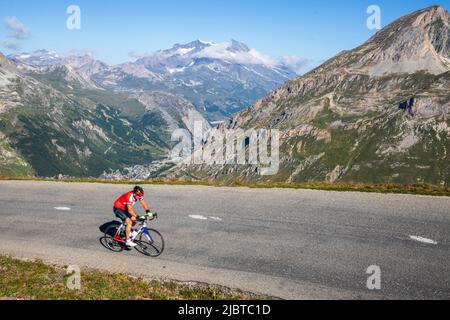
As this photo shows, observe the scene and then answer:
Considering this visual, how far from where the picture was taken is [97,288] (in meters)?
16.3

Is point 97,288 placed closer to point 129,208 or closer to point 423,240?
point 129,208

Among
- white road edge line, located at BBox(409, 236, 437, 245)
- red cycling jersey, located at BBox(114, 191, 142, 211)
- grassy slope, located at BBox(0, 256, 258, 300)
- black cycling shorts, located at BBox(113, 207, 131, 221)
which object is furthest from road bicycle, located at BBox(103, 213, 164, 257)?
white road edge line, located at BBox(409, 236, 437, 245)

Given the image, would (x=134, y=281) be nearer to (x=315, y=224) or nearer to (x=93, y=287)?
(x=93, y=287)

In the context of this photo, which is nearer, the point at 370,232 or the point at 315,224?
the point at 370,232

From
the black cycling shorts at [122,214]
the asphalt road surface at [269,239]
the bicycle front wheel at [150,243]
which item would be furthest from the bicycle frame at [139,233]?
the asphalt road surface at [269,239]

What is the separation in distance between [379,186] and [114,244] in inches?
797

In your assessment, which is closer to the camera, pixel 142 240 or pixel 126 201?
pixel 142 240

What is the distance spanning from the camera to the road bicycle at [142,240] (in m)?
20.7

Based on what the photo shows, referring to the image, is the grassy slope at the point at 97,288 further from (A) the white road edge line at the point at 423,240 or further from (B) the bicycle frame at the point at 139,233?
(A) the white road edge line at the point at 423,240

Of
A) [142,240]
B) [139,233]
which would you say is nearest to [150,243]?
[142,240]

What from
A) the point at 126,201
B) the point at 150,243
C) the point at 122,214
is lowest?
the point at 150,243

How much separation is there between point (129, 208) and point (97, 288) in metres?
5.84

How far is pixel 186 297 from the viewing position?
1555 cm
